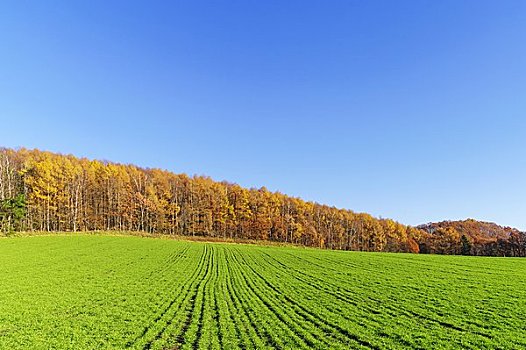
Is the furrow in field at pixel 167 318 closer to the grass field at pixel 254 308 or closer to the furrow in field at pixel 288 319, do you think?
the grass field at pixel 254 308

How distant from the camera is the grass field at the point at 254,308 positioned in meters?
14.9

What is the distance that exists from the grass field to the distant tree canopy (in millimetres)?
49577

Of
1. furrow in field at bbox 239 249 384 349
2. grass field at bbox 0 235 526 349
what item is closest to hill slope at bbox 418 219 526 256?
grass field at bbox 0 235 526 349

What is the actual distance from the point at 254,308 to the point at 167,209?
274ft

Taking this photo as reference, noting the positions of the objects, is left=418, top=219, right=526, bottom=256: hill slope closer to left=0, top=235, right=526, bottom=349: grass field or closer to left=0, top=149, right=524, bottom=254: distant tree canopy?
left=0, top=149, right=524, bottom=254: distant tree canopy

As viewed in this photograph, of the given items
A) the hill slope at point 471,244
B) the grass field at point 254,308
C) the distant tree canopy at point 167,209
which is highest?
the distant tree canopy at point 167,209

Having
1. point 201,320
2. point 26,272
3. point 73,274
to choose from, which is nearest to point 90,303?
point 201,320

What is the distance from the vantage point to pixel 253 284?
30.2 metres

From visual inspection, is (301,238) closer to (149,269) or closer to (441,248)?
(441,248)

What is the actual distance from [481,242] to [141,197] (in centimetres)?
11073

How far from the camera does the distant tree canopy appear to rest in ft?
270

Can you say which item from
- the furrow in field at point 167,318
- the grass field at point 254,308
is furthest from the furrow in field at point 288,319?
the furrow in field at point 167,318

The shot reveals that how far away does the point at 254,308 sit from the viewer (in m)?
20.9

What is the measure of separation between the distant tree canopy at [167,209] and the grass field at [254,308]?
163 ft
